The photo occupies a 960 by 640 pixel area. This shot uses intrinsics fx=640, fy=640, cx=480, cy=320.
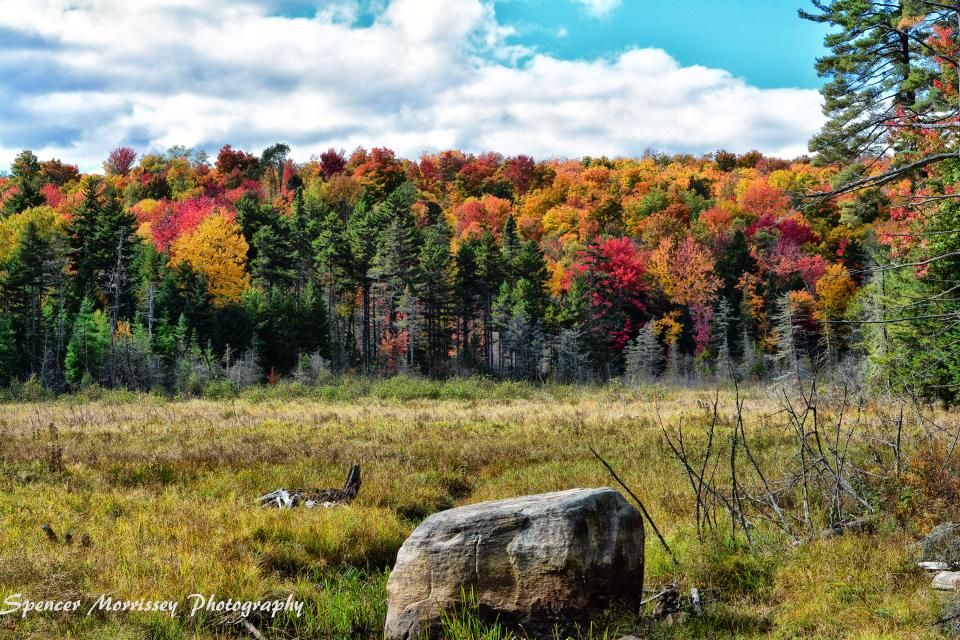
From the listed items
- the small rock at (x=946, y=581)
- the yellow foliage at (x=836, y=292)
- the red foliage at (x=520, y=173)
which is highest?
the red foliage at (x=520, y=173)

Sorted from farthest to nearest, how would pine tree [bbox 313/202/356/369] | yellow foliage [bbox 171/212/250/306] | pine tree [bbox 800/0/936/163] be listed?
pine tree [bbox 313/202/356/369] < yellow foliage [bbox 171/212/250/306] < pine tree [bbox 800/0/936/163]

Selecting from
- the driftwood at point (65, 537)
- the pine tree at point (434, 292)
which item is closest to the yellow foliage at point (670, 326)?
the pine tree at point (434, 292)

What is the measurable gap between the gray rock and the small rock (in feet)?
→ 0.91

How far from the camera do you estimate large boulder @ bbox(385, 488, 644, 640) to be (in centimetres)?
512

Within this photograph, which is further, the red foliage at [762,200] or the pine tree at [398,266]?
the red foliage at [762,200]

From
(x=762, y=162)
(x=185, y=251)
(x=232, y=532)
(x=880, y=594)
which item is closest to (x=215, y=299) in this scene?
(x=185, y=251)

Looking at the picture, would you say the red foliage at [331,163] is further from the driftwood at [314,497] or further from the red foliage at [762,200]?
the driftwood at [314,497]

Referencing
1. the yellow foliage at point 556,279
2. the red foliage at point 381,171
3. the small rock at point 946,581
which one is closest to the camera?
the small rock at point 946,581

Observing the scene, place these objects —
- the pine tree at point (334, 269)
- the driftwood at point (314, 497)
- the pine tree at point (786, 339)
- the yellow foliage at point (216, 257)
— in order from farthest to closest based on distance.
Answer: the pine tree at point (334, 269) < the yellow foliage at point (216, 257) < the pine tree at point (786, 339) < the driftwood at point (314, 497)

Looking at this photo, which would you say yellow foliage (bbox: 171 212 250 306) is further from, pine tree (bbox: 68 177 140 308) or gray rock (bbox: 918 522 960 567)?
gray rock (bbox: 918 522 960 567)

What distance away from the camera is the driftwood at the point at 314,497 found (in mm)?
9078

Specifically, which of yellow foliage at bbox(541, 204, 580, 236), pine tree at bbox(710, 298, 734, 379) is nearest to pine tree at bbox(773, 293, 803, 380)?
pine tree at bbox(710, 298, 734, 379)

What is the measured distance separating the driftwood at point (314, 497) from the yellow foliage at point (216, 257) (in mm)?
38588

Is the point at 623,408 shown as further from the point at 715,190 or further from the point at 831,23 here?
the point at 715,190
